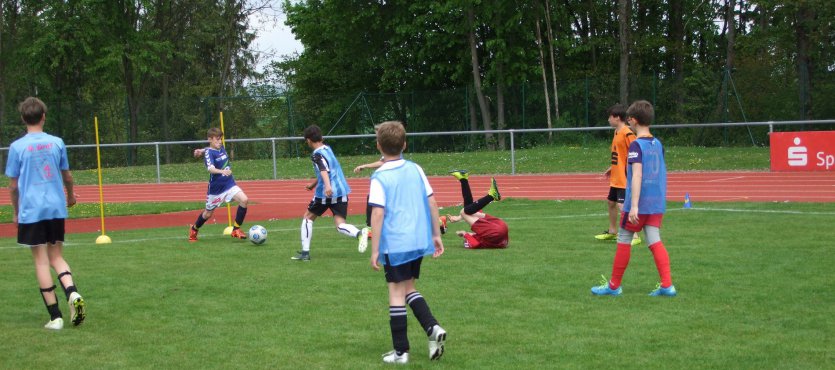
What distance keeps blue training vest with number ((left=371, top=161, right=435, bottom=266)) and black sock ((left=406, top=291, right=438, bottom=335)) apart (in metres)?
0.28

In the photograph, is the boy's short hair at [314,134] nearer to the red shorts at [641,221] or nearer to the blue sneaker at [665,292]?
the red shorts at [641,221]

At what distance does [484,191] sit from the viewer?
2316 cm

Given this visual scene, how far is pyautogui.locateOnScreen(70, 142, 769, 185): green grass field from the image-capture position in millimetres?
26828

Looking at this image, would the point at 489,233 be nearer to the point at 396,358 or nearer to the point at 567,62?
the point at 396,358

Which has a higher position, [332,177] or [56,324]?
[332,177]

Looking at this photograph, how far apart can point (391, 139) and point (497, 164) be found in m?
22.4

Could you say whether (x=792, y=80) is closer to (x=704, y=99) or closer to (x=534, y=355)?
(x=704, y=99)

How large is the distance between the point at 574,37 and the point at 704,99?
306 inches

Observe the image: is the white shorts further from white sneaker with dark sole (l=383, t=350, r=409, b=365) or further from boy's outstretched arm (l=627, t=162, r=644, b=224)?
white sneaker with dark sole (l=383, t=350, r=409, b=365)

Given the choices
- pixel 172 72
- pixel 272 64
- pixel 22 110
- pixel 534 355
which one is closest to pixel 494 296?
pixel 534 355

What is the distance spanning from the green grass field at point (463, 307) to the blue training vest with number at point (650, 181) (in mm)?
788

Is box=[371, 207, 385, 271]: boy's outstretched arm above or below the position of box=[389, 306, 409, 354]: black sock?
above

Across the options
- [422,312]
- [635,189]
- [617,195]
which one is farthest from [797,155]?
[422,312]

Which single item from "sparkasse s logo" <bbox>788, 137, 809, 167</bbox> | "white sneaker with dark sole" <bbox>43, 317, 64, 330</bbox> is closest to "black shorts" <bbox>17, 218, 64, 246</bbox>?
"white sneaker with dark sole" <bbox>43, 317, 64, 330</bbox>
